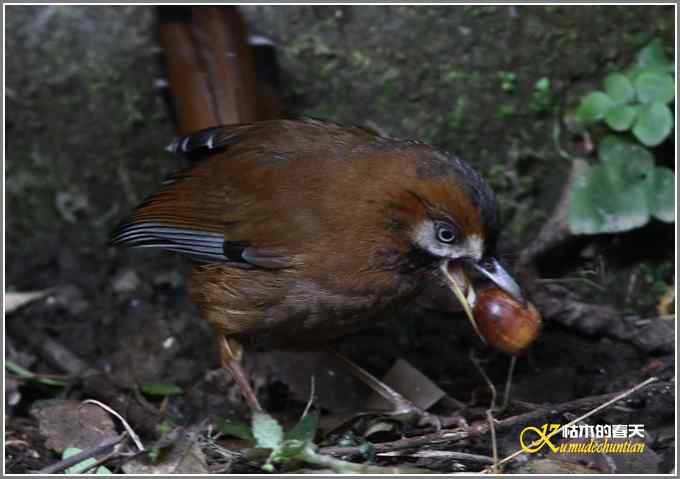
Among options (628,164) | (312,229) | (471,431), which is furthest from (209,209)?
(628,164)

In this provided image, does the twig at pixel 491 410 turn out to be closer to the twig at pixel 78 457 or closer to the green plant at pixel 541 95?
the green plant at pixel 541 95

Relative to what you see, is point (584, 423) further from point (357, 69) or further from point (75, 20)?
point (75, 20)

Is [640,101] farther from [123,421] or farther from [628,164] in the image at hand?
[123,421]

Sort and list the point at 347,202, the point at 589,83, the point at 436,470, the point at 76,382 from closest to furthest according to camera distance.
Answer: the point at 436,470 < the point at 347,202 < the point at 76,382 < the point at 589,83

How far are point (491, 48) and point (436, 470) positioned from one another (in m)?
2.51

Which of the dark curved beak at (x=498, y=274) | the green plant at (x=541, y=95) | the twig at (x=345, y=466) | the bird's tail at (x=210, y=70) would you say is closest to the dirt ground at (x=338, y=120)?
the green plant at (x=541, y=95)

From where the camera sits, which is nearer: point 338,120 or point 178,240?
point 178,240

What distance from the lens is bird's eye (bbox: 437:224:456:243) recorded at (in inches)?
152

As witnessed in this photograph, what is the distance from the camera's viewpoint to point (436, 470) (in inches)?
148

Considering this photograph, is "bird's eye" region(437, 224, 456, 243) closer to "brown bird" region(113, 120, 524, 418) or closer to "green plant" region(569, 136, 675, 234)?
"brown bird" region(113, 120, 524, 418)

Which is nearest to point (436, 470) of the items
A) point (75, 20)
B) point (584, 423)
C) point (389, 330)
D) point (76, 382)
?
point (584, 423)

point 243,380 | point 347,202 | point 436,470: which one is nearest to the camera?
point 436,470

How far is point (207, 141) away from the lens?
455 cm

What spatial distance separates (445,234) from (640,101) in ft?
5.45
